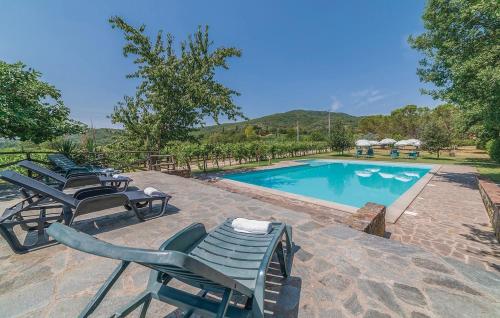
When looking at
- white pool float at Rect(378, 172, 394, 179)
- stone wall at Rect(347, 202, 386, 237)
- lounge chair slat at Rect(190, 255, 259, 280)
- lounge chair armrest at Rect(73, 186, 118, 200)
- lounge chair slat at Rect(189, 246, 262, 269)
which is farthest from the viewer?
white pool float at Rect(378, 172, 394, 179)

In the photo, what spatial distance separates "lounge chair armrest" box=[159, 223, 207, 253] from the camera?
5.13ft

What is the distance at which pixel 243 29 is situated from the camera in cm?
1420

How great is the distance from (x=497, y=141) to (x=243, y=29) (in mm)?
18028

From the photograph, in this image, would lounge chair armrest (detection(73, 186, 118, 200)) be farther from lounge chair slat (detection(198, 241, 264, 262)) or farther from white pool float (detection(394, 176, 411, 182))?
white pool float (detection(394, 176, 411, 182))

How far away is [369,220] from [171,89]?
38.2ft

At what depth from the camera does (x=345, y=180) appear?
43.7 ft

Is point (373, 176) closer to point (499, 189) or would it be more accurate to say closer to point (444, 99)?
point (444, 99)

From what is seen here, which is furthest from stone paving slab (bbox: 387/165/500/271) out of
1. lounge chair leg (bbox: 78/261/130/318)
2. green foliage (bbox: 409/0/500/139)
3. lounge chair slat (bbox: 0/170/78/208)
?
lounge chair slat (bbox: 0/170/78/208)

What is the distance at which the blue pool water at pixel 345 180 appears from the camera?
32.1 ft

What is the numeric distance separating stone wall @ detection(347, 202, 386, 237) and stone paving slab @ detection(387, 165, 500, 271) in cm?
57

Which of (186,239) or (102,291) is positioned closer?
(102,291)

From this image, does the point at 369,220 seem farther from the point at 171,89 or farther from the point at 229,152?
the point at 229,152

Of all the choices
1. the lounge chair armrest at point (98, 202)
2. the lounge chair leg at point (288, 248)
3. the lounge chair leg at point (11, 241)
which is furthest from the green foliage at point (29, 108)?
the lounge chair leg at point (288, 248)

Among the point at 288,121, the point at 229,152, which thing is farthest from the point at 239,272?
the point at 288,121
